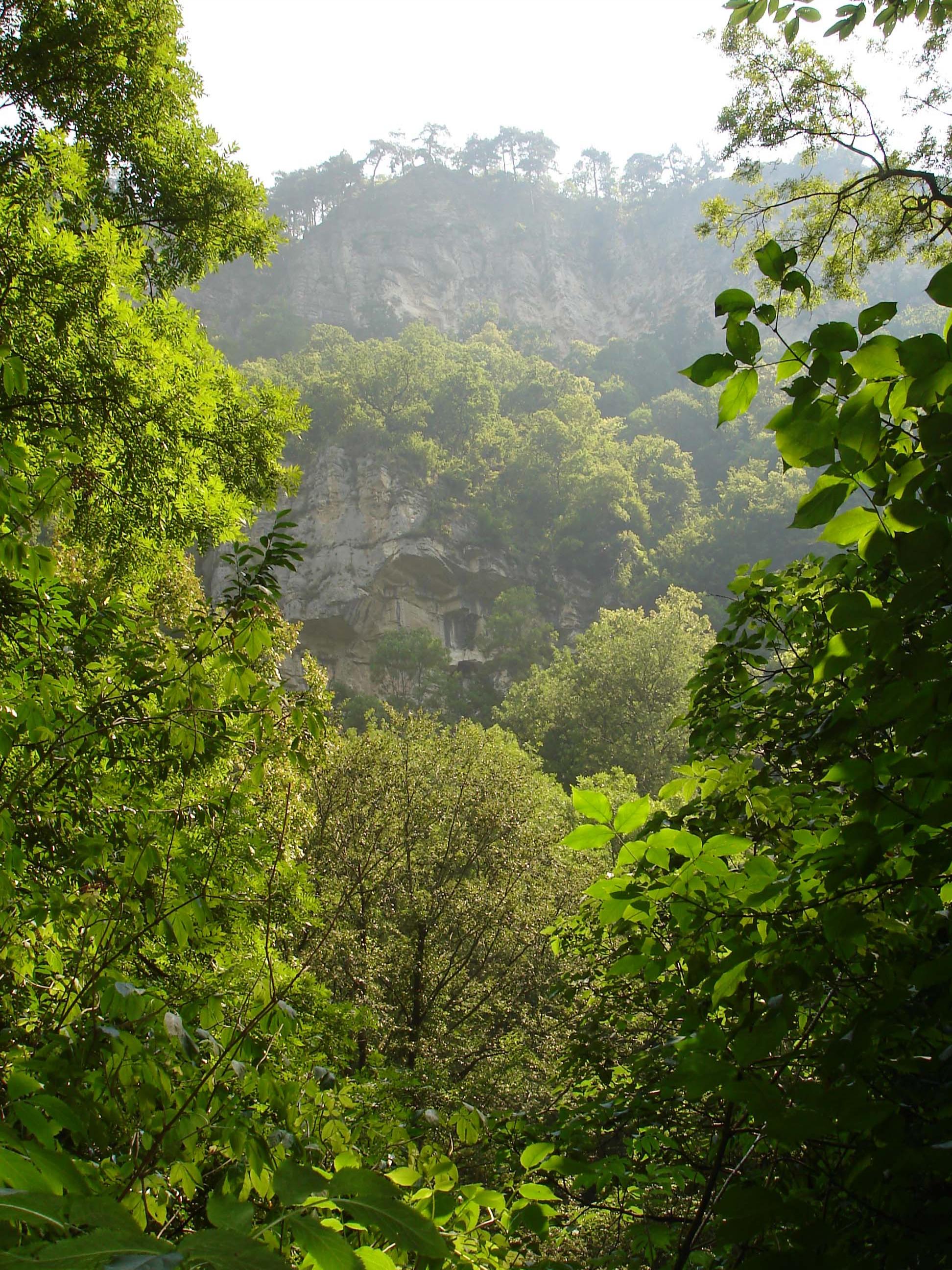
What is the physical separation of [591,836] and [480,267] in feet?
249

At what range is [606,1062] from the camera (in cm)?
276

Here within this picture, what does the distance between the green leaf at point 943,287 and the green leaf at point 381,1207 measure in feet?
3.47

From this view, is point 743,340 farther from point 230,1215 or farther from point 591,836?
point 230,1215

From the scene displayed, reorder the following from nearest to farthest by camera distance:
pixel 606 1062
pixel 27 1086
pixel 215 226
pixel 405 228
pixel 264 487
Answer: pixel 27 1086 → pixel 606 1062 → pixel 264 487 → pixel 215 226 → pixel 405 228

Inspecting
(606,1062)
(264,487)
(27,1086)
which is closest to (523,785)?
(264,487)

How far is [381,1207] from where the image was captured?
2.16 ft

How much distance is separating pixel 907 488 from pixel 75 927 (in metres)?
2.20

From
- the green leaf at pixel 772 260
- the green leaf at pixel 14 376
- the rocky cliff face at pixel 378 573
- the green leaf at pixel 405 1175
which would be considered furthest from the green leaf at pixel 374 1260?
the rocky cliff face at pixel 378 573

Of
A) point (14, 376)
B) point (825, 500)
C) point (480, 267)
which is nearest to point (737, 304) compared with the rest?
point (825, 500)

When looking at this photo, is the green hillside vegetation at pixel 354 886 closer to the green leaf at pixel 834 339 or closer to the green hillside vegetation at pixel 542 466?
the green leaf at pixel 834 339

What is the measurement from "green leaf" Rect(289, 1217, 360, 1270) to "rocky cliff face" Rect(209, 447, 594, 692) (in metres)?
32.6

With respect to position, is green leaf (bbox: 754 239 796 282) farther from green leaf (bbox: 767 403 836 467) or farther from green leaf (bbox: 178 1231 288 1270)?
green leaf (bbox: 178 1231 288 1270)

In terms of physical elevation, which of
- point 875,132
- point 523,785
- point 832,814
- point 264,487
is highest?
point 875,132

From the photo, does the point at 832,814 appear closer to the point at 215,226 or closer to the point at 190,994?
the point at 190,994
